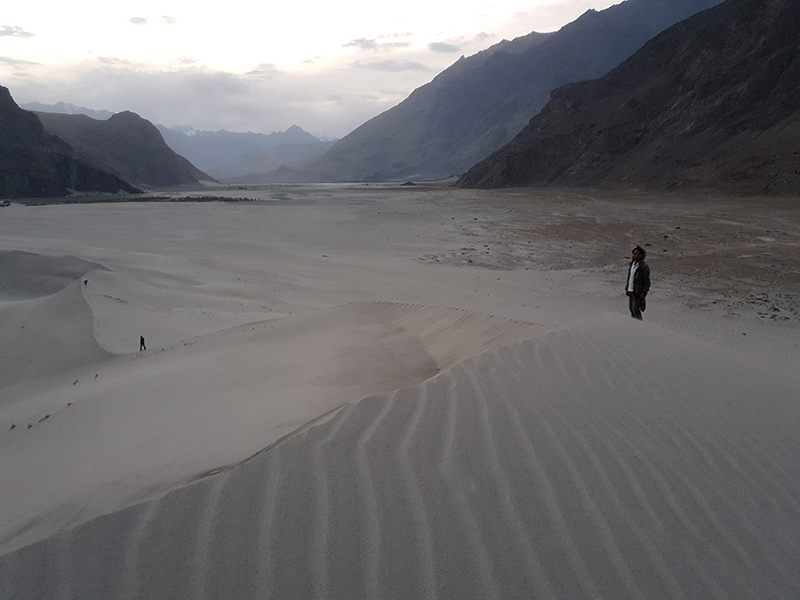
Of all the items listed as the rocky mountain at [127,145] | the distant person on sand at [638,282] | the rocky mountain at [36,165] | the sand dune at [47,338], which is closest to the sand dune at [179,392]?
the sand dune at [47,338]

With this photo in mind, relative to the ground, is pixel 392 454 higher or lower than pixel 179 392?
higher

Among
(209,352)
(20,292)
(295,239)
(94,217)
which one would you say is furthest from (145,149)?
(209,352)

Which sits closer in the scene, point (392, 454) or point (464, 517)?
point (464, 517)

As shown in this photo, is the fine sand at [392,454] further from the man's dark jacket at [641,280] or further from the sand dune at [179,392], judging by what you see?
the man's dark jacket at [641,280]

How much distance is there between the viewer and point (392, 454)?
2.51m

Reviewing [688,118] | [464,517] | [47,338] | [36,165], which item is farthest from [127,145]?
[464,517]

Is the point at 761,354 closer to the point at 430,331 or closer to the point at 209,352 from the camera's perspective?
the point at 430,331

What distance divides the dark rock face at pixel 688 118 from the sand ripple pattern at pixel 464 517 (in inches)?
1443

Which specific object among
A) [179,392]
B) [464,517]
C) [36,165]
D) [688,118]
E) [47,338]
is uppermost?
[688,118]

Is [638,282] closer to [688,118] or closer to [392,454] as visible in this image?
[392,454]

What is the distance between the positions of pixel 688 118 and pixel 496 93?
350ft

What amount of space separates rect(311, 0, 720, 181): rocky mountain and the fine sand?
4622 inches

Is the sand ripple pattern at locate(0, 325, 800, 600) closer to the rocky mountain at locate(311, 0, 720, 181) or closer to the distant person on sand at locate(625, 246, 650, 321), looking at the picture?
the distant person on sand at locate(625, 246, 650, 321)

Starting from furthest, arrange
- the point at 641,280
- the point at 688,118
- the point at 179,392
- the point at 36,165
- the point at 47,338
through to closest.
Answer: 1. the point at 36,165
2. the point at 688,118
3. the point at 641,280
4. the point at 47,338
5. the point at 179,392
